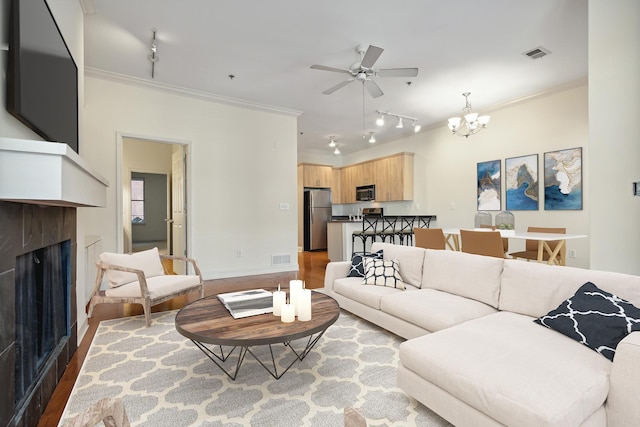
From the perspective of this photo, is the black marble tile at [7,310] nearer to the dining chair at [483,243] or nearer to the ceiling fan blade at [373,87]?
the ceiling fan blade at [373,87]

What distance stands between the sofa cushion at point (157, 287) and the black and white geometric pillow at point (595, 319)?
3.09m

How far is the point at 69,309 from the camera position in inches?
91.8

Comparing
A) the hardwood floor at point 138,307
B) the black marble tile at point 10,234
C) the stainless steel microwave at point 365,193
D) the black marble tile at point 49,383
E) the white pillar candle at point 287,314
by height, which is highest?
the stainless steel microwave at point 365,193

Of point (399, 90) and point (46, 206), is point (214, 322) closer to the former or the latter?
point (46, 206)

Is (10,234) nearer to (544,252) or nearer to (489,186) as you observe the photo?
(544,252)

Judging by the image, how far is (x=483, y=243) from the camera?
350 cm

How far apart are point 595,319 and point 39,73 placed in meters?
3.06

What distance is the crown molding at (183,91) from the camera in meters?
4.07

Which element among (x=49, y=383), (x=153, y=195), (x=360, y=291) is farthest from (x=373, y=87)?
(x=153, y=195)

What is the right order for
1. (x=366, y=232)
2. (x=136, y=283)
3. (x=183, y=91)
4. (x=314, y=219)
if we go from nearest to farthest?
→ (x=136, y=283), (x=183, y=91), (x=366, y=232), (x=314, y=219)

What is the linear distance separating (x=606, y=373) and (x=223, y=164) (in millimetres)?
4869

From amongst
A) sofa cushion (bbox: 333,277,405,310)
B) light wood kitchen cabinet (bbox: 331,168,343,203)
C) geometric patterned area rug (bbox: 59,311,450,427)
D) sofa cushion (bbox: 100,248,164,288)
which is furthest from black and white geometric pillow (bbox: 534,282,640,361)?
light wood kitchen cabinet (bbox: 331,168,343,203)

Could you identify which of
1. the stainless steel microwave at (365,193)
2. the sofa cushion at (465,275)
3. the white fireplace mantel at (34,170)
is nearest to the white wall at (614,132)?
the sofa cushion at (465,275)

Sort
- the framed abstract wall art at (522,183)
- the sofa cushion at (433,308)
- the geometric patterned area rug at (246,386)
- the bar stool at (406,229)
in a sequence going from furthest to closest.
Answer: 1. the bar stool at (406,229)
2. the framed abstract wall art at (522,183)
3. the sofa cushion at (433,308)
4. the geometric patterned area rug at (246,386)
